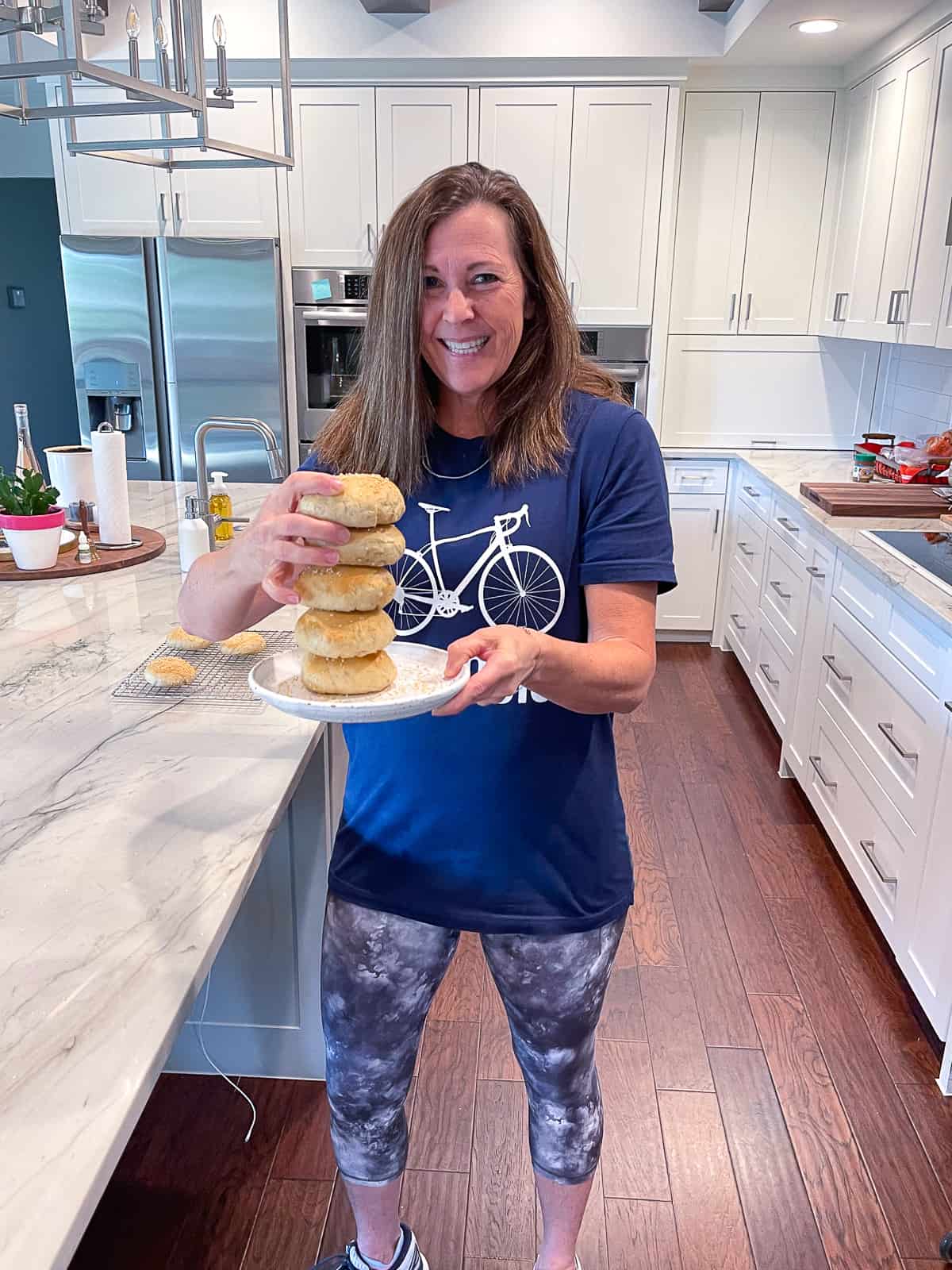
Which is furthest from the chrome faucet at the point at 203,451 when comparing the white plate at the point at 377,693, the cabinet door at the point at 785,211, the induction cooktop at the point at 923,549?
the cabinet door at the point at 785,211

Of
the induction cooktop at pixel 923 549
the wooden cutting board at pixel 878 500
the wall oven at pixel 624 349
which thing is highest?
the wall oven at pixel 624 349

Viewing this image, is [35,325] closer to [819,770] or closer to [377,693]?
[819,770]

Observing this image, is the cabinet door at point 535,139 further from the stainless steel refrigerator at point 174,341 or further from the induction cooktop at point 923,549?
the induction cooktop at point 923,549

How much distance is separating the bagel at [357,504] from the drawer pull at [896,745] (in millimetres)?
1552

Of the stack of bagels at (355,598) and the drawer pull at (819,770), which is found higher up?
the stack of bagels at (355,598)

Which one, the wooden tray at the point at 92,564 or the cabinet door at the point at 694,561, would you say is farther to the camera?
the cabinet door at the point at 694,561

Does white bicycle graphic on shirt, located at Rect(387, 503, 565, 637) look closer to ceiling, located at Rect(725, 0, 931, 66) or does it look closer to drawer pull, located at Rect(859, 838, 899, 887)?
drawer pull, located at Rect(859, 838, 899, 887)

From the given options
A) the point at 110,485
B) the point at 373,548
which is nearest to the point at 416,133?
the point at 110,485

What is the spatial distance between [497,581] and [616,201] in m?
3.35

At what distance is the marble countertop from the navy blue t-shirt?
17 cm

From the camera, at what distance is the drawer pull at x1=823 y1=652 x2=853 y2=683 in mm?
2607

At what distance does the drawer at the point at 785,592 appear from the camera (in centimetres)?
313

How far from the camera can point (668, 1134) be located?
181 cm

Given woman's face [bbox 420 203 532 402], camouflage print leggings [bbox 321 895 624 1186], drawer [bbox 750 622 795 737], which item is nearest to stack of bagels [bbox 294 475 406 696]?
woman's face [bbox 420 203 532 402]
